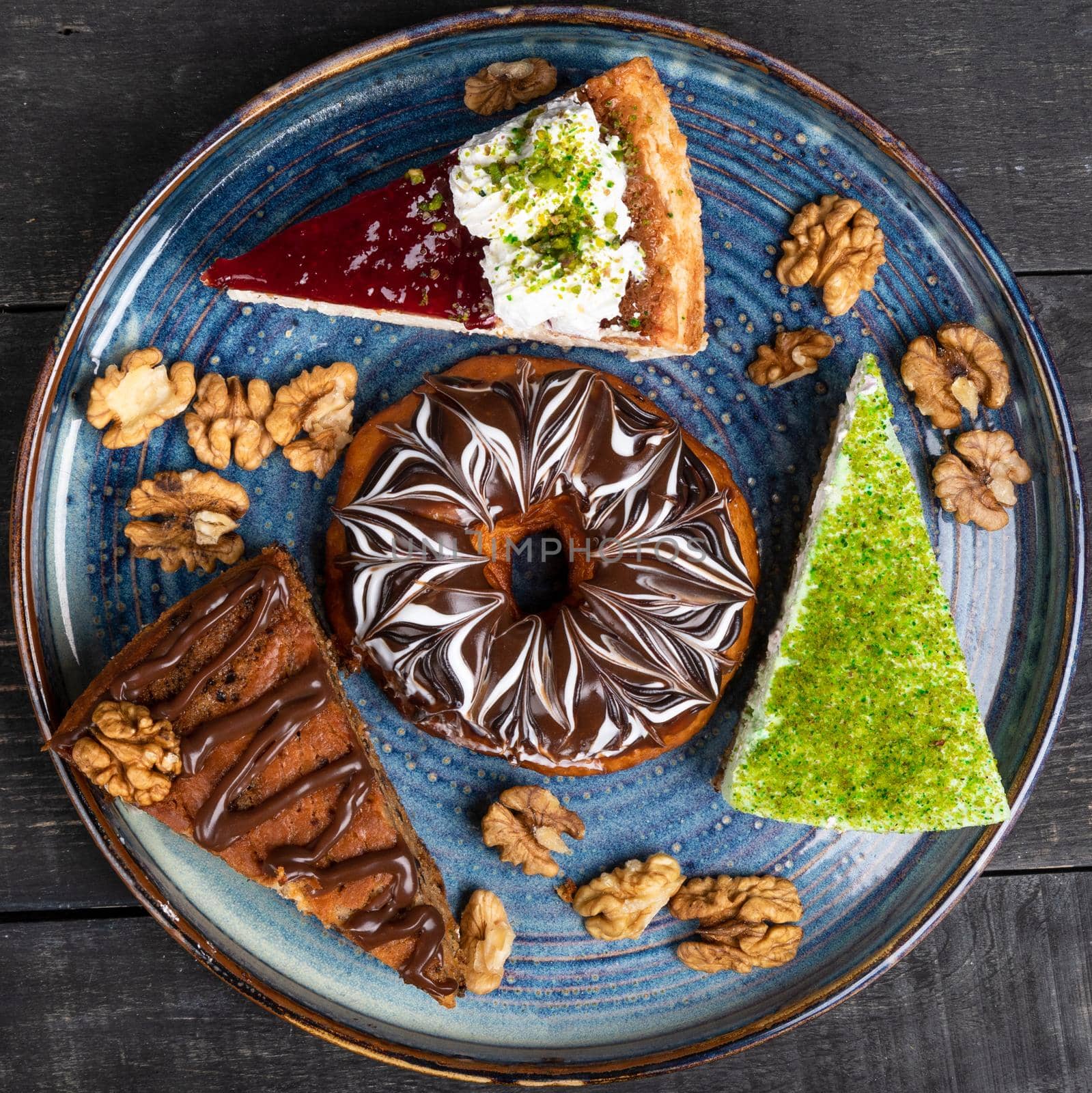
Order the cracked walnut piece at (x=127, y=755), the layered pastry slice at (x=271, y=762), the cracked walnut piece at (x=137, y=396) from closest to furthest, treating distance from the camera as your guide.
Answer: the cracked walnut piece at (x=127, y=755), the layered pastry slice at (x=271, y=762), the cracked walnut piece at (x=137, y=396)

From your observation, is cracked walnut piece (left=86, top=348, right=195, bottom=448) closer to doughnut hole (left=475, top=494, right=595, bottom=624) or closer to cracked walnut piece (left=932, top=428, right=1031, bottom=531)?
doughnut hole (left=475, top=494, right=595, bottom=624)

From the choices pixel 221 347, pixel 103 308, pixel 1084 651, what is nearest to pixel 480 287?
pixel 221 347

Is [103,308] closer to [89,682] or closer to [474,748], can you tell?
[89,682]

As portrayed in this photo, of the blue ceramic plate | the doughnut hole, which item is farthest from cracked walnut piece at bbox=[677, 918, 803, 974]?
the doughnut hole

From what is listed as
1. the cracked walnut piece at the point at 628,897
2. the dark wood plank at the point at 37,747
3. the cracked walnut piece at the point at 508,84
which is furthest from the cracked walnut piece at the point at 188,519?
the cracked walnut piece at the point at 628,897

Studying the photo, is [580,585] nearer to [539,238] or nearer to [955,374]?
[539,238]

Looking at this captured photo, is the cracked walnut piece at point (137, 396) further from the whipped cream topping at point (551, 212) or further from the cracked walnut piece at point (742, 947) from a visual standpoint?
the cracked walnut piece at point (742, 947)

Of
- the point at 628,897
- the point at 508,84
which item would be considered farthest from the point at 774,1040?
the point at 508,84
